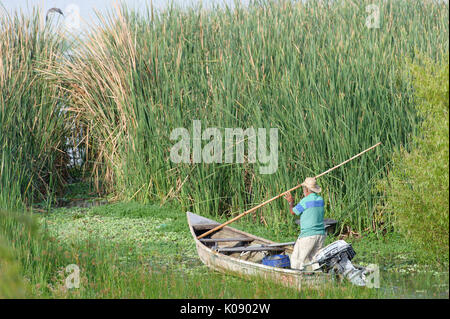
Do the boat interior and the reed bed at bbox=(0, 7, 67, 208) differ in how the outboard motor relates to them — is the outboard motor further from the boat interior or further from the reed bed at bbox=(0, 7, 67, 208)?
the reed bed at bbox=(0, 7, 67, 208)

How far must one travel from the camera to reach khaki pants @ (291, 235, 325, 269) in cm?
704

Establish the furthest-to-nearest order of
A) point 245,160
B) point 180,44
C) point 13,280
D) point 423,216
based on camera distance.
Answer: point 180,44, point 245,160, point 423,216, point 13,280

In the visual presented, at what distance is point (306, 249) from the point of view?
7070 mm

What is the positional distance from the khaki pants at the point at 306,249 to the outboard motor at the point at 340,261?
1.03 feet

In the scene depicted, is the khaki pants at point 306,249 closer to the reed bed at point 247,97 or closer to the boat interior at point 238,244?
the boat interior at point 238,244

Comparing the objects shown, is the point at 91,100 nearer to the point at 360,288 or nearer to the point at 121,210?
the point at 121,210

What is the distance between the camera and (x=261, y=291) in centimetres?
616

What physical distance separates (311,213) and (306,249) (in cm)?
49

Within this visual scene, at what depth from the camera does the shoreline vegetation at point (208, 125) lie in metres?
6.84

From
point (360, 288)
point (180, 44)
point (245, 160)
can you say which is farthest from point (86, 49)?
point (360, 288)

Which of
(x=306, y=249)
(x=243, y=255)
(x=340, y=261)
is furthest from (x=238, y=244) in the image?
(x=340, y=261)

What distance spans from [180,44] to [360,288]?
7087 mm

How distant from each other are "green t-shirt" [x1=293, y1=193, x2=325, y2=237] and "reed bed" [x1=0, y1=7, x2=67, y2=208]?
606 centimetres

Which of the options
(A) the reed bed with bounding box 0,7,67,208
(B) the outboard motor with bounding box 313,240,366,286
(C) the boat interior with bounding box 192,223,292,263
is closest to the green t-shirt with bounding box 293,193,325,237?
(B) the outboard motor with bounding box 313,240,366,286
